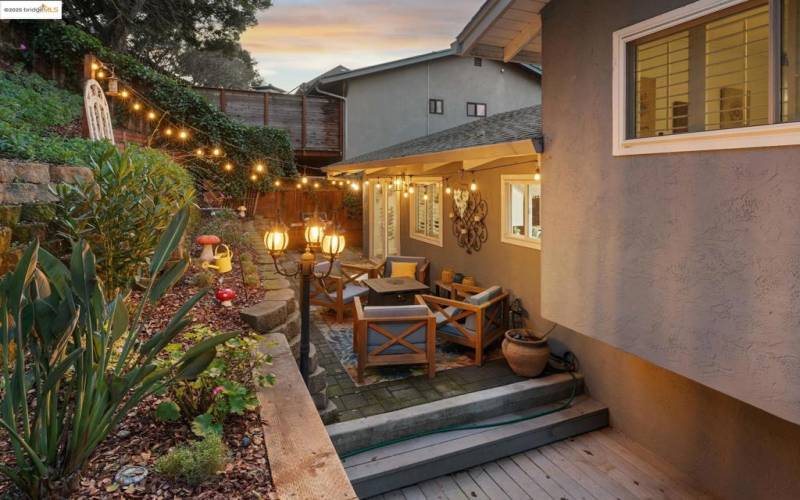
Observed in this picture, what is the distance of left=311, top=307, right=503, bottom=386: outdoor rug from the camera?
6098 millimetres

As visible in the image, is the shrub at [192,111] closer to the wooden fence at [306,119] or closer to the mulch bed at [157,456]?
the wooden fence at [306,119]

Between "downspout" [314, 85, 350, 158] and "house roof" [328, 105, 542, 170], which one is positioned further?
"downspout" [314, 85, 350, 158]

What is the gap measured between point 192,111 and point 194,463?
585 inches

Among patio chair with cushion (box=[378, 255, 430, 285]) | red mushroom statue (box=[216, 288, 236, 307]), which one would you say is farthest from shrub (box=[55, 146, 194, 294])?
patio chair with cushion (box=[378, 255, 430, 285])

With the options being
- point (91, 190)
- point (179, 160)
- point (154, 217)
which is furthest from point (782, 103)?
point (179, 160)

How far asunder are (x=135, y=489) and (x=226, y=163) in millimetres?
14553

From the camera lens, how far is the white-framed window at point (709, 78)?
2957mm

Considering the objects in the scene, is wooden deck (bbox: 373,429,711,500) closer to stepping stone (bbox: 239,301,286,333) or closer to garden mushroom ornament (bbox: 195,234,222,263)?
stepping stone (bbox: 239,301,286,333)

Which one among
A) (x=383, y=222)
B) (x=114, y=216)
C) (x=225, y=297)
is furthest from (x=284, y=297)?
(x=383, y=222)

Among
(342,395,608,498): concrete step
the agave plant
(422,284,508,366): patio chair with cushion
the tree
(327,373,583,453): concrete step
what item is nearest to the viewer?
the agave plant

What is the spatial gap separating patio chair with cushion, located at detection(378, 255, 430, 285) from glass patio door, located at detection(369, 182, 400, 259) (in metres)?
2.63

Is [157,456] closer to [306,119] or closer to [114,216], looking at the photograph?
[114,216]

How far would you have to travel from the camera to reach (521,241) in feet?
23.4

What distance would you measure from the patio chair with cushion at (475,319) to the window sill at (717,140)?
10.4 feet
